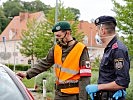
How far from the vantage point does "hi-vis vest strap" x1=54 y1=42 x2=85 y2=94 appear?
5.67m

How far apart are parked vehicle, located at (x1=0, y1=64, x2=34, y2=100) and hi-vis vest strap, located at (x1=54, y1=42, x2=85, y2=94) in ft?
2.82

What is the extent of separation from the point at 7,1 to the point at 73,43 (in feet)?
329

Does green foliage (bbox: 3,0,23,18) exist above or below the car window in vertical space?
above

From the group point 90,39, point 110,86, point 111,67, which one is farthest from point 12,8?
point 110,86

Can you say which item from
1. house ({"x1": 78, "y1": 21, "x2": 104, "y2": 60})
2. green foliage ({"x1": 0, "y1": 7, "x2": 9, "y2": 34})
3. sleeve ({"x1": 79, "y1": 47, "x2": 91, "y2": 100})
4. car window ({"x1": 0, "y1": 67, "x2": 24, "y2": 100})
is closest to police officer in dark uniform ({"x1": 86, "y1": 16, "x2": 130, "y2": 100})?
sleeve ({"x1": 79, "y1": 47, "x2": 91, "y2": 100})

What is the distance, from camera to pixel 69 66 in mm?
5668

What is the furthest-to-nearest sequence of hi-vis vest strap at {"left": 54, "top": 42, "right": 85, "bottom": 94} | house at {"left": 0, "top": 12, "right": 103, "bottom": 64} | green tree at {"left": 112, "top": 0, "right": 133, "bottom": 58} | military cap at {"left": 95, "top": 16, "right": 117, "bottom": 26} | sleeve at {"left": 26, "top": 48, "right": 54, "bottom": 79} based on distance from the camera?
house at {"left": 0, "top": 12, "right": 103, "bottom": 64} < green tree at {"left": 112, "top": 0, "right": 133, "bottom": 58} < sleeve at {"left": 26, "top": 48, "right": 54, "bottom": 79} < hi-vis vest strap at {"left": 54, "top": 42, "right": 85, "bottom": 94} < military cap at {"left": 95, "top": 16, "right": 117, "bottom": 26}

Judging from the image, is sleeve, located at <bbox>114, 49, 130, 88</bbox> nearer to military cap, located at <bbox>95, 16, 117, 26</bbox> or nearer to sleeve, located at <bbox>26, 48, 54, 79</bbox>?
military cap, located at <bbox>95, 16, 117, 26</bbox>

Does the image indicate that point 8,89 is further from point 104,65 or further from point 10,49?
point 10,49

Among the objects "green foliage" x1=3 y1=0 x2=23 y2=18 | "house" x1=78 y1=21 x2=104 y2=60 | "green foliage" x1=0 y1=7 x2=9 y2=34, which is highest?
"green foliage" x1=3 y1=0 x2=23 y2=18

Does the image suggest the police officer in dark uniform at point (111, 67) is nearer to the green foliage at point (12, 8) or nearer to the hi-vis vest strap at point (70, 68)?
the hi-vis vest strap at point (70, 68)

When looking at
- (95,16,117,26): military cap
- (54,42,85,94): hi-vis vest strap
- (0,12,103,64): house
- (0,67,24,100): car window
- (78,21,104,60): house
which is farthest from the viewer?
(0,12,103,64): house

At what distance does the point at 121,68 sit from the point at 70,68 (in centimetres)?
104

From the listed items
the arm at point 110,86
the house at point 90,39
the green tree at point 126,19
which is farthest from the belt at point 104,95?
the house at point 90,39
